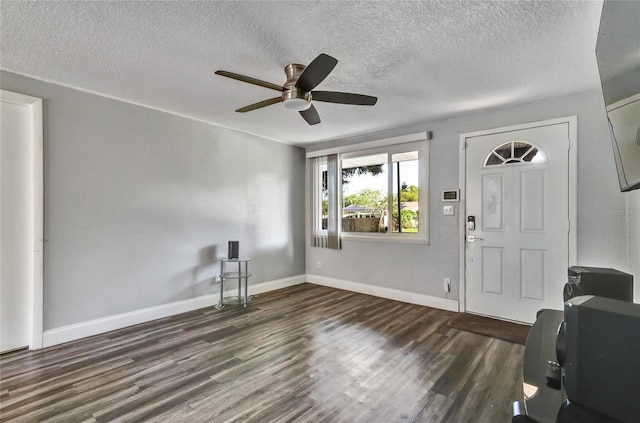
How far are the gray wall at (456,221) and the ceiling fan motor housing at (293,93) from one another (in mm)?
2299

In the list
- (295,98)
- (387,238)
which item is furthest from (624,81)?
(387,238)

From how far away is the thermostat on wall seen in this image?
367cm

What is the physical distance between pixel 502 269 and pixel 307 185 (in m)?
3.25

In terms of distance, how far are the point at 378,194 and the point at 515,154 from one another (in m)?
1.80

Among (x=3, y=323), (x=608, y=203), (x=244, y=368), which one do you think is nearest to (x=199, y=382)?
(x=244, y=368)

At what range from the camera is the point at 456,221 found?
3691mm

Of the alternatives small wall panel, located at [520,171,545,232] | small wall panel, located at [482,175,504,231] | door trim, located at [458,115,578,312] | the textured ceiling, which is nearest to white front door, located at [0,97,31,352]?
the textured ceiling

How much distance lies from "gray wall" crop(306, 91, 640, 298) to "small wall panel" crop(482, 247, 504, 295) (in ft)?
1.01

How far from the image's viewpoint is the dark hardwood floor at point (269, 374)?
5.92 feet

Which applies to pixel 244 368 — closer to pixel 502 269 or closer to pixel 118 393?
pixel 118 393

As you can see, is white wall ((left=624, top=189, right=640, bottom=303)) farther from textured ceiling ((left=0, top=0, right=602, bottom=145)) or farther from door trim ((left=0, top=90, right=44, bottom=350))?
door trim ((left=0, top=90, right=44, bottom=350))

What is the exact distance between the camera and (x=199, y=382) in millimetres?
2127

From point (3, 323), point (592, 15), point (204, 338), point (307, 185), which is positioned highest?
point (592, 15)

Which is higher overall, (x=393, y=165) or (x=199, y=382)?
(x=393, y=165)
